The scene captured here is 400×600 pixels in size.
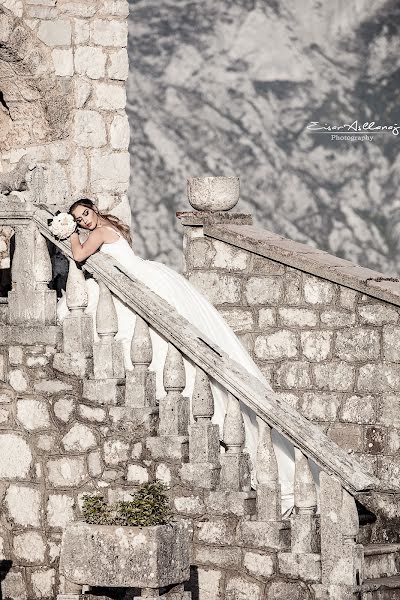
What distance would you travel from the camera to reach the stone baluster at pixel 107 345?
890cm

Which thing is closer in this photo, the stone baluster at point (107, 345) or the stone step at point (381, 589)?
the stone step at point (381, 589)

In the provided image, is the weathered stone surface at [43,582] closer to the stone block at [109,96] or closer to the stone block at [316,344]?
the stone block at [316,344]

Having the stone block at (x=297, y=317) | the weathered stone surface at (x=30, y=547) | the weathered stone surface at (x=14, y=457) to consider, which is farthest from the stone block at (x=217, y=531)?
the stone block at (x=297, y=317)

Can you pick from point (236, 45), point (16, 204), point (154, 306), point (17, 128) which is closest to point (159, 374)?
point (154, 306)

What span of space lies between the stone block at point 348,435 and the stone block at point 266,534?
8.74 feet

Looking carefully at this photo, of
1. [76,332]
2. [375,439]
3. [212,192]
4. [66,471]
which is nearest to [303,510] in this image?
[66,471]

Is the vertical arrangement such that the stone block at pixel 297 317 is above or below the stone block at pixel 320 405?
above

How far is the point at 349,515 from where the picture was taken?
324 inches

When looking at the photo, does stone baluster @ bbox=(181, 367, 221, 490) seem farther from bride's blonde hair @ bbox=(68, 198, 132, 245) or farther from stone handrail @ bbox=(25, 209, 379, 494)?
bride's blonde hair @ bbox=(68, 198, 132, 245)

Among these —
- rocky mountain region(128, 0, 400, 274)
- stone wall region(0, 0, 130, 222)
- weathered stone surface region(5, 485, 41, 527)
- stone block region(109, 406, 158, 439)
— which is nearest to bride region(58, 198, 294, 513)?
stone block region(109, 406, 158, 439)

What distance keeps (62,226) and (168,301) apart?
0.88 metres

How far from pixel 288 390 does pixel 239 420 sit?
274 cm

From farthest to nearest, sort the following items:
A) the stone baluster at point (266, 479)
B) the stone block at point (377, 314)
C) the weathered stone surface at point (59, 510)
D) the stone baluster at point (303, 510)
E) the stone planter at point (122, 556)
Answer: the stone block at point (377, 314)
the weathered stone surface at point (59, 510)
the stone baluster at point (266, 479)
the stone baluster at point (303, 510)
the stone planter at point (122, 556)

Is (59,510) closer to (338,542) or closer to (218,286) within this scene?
(338,542)
